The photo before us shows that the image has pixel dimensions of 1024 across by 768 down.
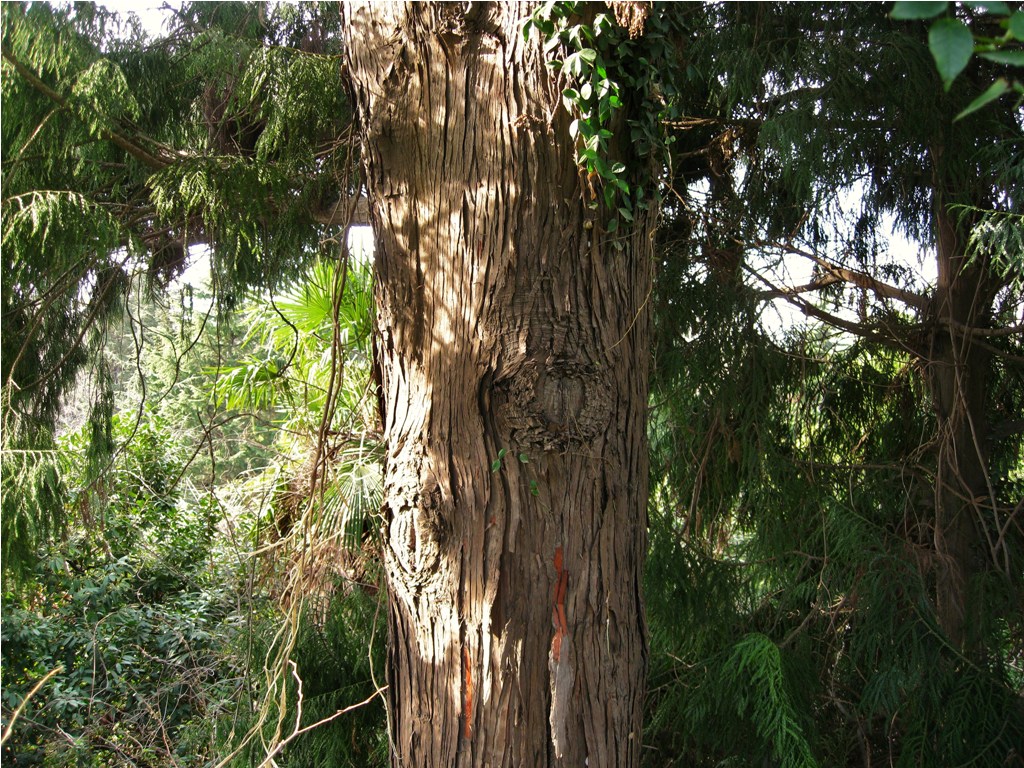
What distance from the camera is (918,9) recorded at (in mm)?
684

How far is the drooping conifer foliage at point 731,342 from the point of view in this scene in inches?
105

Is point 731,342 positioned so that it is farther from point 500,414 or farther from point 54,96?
point 54,96

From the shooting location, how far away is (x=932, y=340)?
321cm

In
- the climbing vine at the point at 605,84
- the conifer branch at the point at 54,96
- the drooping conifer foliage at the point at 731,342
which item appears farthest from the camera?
the drooping conifer foliage at the point at 731,342

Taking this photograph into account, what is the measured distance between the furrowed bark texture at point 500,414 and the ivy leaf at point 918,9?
1.26 metres

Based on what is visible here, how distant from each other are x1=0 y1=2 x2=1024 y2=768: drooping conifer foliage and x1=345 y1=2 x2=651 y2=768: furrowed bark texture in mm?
573

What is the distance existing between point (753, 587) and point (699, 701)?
0.56 metres

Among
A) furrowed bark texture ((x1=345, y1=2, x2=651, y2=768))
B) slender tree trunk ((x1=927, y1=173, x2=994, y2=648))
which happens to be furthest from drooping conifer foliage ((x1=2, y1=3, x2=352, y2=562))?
slender tree trunk ((x1=927, y1=173, x2=994, y2=648))

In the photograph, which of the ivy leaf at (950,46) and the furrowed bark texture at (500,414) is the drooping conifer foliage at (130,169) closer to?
the furrowed bark texture at (500,414)

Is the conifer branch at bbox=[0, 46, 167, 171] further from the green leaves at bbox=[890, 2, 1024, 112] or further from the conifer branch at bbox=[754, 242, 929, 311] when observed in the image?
the green leaves at bbox=[890, 2, 1024, 112]

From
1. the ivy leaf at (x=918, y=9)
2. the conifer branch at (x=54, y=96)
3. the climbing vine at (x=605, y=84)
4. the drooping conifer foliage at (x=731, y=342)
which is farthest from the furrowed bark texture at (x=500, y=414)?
the ivy leaf at (x=918, y=9)

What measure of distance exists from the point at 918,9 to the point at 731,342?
2.51m

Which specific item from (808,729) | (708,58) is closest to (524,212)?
(708,58)

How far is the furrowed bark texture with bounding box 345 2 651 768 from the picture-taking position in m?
1.90
